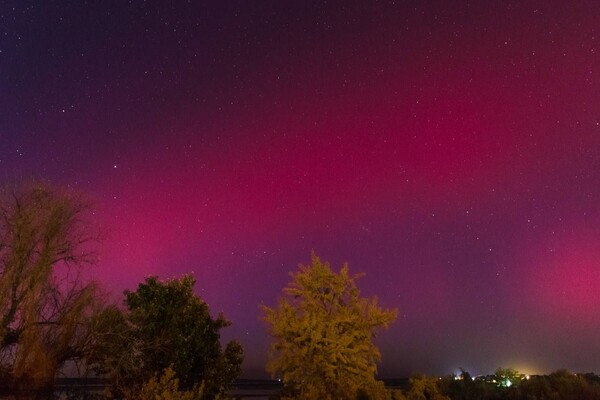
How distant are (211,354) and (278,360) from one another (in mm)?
5627

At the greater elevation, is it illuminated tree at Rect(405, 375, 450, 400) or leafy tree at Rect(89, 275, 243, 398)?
leafy tree at Rect(89, 275, 243, 398)

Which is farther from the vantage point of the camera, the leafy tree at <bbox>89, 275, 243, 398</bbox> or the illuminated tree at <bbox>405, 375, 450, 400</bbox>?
the leafy tree at <bbox>89, 275, 243, 398</bbox>

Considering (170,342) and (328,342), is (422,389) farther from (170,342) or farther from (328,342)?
(170,342)

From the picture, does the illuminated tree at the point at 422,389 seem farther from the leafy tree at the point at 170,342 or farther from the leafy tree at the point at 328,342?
the leafy tree at the point at 170,342

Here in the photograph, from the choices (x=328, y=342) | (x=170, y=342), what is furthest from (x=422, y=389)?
(x=170, y=342)

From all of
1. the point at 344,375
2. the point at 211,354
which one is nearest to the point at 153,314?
the point at 211,354

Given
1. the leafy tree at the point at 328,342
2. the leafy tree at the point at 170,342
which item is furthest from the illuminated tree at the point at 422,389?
the leafy tree at the point at 170,342

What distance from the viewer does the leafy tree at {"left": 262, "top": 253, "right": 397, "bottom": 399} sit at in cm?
1602

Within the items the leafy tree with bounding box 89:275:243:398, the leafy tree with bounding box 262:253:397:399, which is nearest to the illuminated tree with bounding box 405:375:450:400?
the leafy tree with bounding box 262:253:397:399

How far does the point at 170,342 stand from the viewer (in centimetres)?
1984

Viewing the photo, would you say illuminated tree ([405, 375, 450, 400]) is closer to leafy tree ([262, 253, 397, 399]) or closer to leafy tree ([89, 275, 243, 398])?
leafy tree ([262, 253, 397, 399])

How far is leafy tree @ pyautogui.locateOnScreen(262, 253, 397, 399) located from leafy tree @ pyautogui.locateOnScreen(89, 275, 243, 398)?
15.6 ft

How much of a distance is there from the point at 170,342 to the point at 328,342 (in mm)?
7249

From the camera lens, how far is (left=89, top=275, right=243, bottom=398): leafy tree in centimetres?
1723
